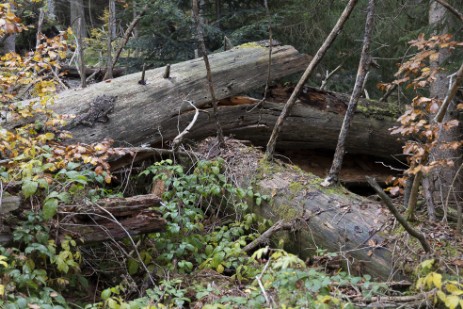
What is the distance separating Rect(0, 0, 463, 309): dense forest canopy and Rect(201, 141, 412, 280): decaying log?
0.02m

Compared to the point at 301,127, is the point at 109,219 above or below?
above

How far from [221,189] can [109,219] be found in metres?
1.79

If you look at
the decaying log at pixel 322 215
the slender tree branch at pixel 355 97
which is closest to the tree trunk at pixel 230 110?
the decaying log at pixel 322 215

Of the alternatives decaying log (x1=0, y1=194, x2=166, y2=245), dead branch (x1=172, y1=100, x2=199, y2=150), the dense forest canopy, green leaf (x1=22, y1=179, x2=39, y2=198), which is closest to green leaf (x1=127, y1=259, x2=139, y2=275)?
the dense forest canopy

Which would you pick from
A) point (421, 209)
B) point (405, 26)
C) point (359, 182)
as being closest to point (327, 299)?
point (421, 209)

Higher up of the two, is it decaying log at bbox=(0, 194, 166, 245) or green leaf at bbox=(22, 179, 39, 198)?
green leaf at bbox=(22, 179, 39, 198)

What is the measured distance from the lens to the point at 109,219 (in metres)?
4.49

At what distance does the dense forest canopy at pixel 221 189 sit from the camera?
4016mm

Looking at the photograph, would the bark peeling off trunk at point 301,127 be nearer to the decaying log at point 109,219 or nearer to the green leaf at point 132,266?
the decaying log at point 109,219

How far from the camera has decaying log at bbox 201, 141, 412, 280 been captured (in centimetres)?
470

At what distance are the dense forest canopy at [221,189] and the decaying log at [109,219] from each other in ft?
0.04

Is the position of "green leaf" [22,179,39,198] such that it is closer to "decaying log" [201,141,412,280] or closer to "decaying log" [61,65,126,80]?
"decaying log" [201,141,412,280]

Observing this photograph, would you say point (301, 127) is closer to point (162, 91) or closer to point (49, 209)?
point (162, 91)

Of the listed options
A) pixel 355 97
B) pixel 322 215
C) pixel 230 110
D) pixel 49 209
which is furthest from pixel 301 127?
pixel 49 209
